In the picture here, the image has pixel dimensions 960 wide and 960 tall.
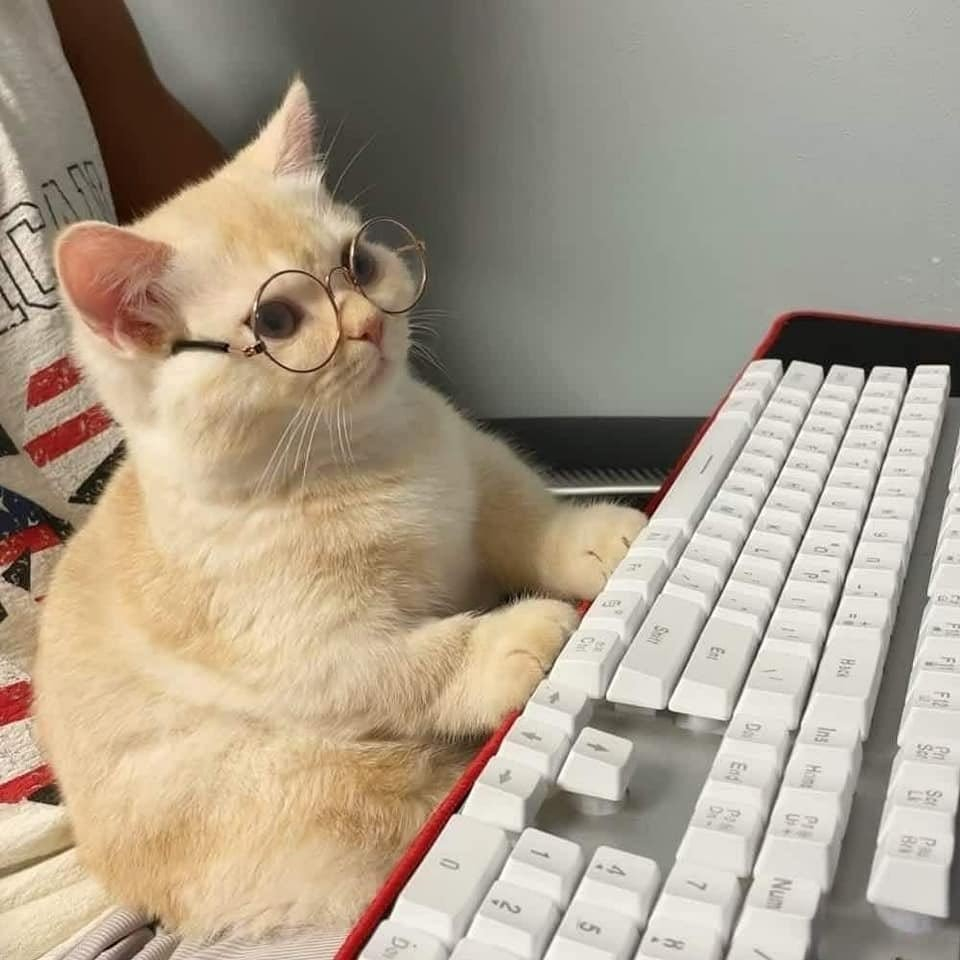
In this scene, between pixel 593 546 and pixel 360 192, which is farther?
pixel 360 192

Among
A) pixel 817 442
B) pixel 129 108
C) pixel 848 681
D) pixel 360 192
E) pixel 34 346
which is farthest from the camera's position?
pixel 360 192

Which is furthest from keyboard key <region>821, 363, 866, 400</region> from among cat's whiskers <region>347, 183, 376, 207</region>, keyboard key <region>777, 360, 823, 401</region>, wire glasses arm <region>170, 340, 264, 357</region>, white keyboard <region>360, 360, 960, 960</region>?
cat's whiskers <region>347, 183, 376, 207</region>

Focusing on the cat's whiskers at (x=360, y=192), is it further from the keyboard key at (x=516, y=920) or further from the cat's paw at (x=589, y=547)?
the keyboard key at (x=516, y=920)

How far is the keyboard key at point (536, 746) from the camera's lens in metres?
0.44

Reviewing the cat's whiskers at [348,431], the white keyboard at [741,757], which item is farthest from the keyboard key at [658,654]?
the cat's whiskers at [348,431]

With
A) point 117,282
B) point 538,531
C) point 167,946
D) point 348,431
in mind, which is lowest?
point 167,946

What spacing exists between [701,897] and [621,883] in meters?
0.03

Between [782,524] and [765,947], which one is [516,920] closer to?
[765,947]

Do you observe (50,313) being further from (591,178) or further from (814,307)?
(814,307)

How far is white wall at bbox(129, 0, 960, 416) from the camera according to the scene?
93 cm

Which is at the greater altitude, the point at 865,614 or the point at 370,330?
the point at 370,330

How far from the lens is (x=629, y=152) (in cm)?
101

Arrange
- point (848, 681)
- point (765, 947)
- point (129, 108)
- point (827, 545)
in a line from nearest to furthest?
point (765, 947) < point (848, 681) < point (827, 545) < point (129, 108)

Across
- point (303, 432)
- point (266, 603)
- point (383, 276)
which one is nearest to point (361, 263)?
point (383, 276)
